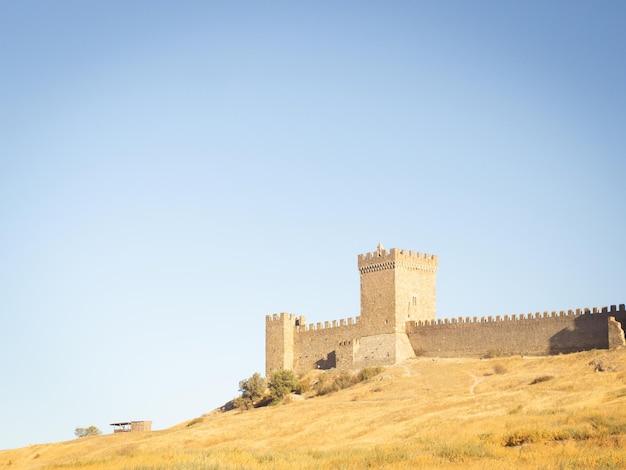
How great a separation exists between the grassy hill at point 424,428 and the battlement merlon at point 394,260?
6.28 m

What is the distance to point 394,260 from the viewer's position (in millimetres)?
58531

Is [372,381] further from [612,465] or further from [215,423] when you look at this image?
[612,465]

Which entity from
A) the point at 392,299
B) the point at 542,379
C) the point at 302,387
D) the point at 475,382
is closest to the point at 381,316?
the point at 392,299

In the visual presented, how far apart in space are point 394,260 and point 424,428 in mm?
25467

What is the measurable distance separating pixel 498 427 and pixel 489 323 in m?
24.8

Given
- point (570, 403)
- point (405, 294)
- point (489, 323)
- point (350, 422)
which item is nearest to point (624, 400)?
point (570, 403)

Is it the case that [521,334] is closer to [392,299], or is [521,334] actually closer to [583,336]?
[583,336]

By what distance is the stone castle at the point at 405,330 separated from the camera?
50.8 m

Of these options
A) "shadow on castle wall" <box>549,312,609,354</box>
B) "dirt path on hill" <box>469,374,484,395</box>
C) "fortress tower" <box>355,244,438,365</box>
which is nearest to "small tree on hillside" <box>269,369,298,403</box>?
"fortress tower" <box>355,244,438,365</box>

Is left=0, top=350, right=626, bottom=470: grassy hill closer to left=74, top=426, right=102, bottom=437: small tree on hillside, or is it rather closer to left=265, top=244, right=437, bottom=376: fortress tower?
left=265, top=244, right=437, bottom=376: fortress tower

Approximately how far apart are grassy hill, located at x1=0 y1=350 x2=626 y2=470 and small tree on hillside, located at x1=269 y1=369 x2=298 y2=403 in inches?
95.8

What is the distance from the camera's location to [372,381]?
5303 centimetres

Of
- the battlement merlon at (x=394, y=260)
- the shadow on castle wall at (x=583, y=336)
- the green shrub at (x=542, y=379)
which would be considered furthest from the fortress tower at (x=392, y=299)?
the green shrub at (x=542, y=379)

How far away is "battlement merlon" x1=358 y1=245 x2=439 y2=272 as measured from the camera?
193 feet
